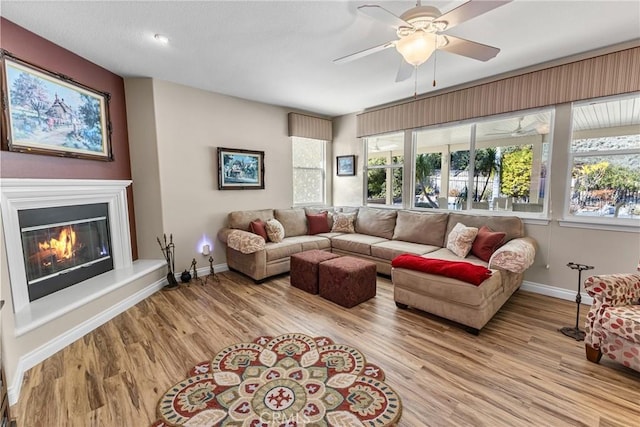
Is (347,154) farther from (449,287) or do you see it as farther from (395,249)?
(449,287)

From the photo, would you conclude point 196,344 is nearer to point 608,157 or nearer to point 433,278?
point 433,278

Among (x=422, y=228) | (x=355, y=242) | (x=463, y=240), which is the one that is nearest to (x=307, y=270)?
(x=355, y=242)

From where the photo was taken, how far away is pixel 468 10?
1669 millimetres

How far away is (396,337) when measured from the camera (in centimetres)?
246

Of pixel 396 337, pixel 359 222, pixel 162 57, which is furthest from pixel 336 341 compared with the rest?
pixel 162 57

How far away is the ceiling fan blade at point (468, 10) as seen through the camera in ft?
5.12

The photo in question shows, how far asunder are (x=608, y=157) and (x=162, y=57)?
481 centimetres

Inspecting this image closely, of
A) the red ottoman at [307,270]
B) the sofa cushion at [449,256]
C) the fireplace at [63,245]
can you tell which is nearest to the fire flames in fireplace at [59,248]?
the fireplace at [63,245]

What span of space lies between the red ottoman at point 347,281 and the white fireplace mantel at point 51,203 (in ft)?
8.05

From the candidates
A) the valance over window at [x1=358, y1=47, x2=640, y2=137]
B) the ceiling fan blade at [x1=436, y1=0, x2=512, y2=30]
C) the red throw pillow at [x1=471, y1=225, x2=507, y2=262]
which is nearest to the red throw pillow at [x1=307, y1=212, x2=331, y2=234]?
the valance over window at [x1=358, y1=47, x2=640, y2=137]

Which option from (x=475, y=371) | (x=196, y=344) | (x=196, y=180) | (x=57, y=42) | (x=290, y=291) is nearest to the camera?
(x=475, y=371)

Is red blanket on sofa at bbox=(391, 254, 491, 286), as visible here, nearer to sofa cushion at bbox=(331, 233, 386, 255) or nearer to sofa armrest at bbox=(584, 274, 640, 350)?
sofa armrest at bbox=(584, 274, 640, 350)

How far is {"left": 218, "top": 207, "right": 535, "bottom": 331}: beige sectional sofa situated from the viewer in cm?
254

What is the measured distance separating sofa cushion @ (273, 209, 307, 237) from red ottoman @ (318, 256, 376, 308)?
4.91 ft
